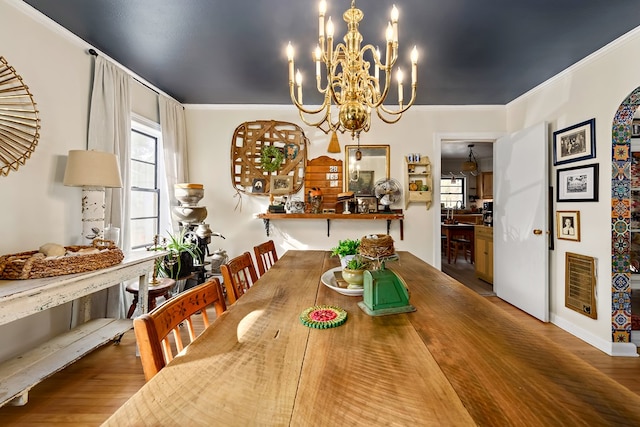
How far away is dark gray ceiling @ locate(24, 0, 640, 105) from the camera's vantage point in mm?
1875

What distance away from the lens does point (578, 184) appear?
8.59 ft

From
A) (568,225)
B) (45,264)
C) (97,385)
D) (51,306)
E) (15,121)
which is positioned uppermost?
(15,121)

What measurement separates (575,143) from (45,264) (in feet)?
13.5

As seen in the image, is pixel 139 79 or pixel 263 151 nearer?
pixel 139 79

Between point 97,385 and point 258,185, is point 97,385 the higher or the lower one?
the lower one

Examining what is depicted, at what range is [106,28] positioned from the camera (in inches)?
83.8

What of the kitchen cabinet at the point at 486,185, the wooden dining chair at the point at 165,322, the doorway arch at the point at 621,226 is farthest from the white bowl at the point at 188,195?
the kitchen cabinet at the point at 486,185

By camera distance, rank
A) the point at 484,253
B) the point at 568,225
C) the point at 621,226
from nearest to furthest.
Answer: the point at 621,226, the point at 568,225, the point at 484,253

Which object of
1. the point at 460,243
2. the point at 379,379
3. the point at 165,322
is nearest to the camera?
the point at 379,379

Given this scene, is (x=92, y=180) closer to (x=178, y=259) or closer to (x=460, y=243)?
(x=178, y=259)

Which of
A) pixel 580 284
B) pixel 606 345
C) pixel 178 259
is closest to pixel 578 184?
pixel 580 284

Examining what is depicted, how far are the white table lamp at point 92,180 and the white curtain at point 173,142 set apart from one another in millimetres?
1131

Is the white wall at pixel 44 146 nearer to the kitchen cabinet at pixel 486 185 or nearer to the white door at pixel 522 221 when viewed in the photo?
the white door at pixel 522 221

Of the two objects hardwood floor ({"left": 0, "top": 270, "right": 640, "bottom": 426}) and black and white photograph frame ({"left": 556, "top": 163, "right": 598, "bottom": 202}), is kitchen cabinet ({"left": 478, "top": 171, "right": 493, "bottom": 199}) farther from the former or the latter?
hardwood floor ({"left": 0, "top": 270, "right": 640, "bottom": 426})
